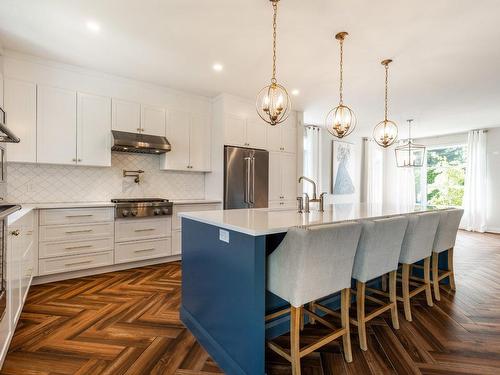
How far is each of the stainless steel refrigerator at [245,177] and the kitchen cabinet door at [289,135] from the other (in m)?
0.58

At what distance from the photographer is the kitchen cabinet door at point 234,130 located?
4230mm

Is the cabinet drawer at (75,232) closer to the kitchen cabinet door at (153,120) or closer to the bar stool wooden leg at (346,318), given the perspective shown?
the kitchen cabinet door at (153,120)

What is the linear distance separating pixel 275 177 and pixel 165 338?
3280 mm

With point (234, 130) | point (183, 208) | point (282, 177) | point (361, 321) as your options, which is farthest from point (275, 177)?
point (361, 321)

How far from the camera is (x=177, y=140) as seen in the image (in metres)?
4.15

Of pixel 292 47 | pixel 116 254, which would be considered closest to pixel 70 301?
pixel 116 254

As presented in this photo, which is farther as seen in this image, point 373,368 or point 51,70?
point 51,70

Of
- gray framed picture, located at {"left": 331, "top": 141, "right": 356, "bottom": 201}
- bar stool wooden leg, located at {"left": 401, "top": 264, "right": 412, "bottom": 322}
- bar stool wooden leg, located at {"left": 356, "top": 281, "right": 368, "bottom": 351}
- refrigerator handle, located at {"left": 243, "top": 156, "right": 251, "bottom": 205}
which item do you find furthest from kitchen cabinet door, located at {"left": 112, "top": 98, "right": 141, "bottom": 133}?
gray framed picture, located at {"left": 331, "top": 141, "right": 356, "bottom": 201}

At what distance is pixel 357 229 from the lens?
1642 millimetres

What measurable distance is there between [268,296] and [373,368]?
0.79 metres

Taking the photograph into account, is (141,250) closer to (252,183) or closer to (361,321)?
(252,183)

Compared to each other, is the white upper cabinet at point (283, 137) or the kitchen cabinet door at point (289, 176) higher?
the white upper cabinet at point (283, 137)

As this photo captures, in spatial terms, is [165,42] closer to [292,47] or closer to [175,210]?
[292,47]

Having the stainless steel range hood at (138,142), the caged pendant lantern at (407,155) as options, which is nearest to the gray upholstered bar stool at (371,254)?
the stainless steel range hood at (138,142)
